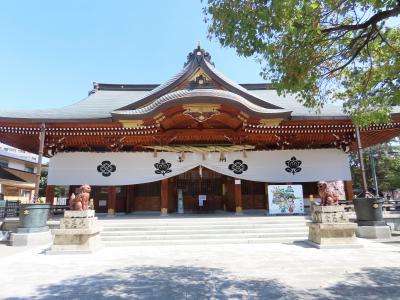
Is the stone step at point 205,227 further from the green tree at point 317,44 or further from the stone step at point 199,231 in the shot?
the green tree at point 317,44

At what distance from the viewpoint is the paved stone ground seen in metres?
3.93

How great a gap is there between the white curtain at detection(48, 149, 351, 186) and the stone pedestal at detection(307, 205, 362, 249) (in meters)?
4.87

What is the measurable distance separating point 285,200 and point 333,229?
3.89 meters

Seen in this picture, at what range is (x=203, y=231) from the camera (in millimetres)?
9125

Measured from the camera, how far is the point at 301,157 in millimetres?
12453

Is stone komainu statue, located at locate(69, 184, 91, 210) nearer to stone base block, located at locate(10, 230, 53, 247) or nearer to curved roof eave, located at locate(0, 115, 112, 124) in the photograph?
stone base block, located at locate(10, 230, 53, 247)

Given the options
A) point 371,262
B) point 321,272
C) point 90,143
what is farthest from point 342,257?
point 90,143

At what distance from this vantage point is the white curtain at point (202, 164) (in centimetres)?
1222

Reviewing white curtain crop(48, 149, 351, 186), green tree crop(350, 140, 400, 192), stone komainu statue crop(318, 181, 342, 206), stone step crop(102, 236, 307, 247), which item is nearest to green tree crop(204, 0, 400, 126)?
stone komainu statue crop(318, 181, 342, 206)

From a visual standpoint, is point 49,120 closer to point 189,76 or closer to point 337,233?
point 189,76

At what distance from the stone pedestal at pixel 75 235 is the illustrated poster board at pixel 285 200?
7.01 metres

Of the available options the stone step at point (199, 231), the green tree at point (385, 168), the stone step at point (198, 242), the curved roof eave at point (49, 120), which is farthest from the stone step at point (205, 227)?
the green tree at point (385, 168)

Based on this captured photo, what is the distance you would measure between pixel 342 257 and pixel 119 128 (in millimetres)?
8886

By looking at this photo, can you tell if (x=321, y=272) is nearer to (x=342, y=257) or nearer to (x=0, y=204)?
(x=342, y=257)
